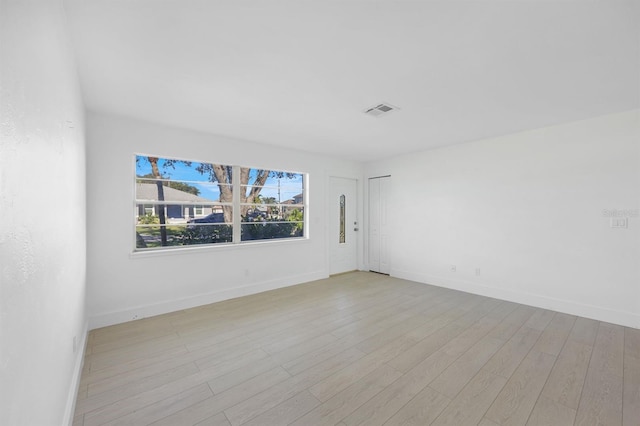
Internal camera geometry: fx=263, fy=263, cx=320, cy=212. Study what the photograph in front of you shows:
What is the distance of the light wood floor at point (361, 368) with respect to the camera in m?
1.82

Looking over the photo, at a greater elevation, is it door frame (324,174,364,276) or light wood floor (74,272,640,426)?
door frame (324,174,364,276)

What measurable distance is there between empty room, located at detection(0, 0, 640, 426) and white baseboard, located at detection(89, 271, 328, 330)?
1.2 inches

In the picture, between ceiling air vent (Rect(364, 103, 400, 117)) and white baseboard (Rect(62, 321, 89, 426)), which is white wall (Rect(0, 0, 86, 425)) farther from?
ceiling air vent (Rect(364, 103, 400, 117))

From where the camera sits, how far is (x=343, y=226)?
5930mm

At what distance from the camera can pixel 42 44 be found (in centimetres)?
116

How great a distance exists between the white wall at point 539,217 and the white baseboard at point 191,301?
8.19 feet

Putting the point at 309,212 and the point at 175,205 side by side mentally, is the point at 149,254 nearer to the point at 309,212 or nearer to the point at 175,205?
the point at 175,205

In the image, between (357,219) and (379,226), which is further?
(357,219)

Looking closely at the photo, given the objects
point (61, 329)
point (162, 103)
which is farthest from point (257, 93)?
point (61, 329)

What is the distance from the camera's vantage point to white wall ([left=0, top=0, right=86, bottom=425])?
2.56 ft

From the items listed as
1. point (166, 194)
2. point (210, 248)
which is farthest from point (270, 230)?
point (166, 194)

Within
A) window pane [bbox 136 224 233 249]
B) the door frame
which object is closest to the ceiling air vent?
the door frame

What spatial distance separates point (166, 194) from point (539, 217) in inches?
209

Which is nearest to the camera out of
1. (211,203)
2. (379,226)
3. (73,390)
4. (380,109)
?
(73,390)
